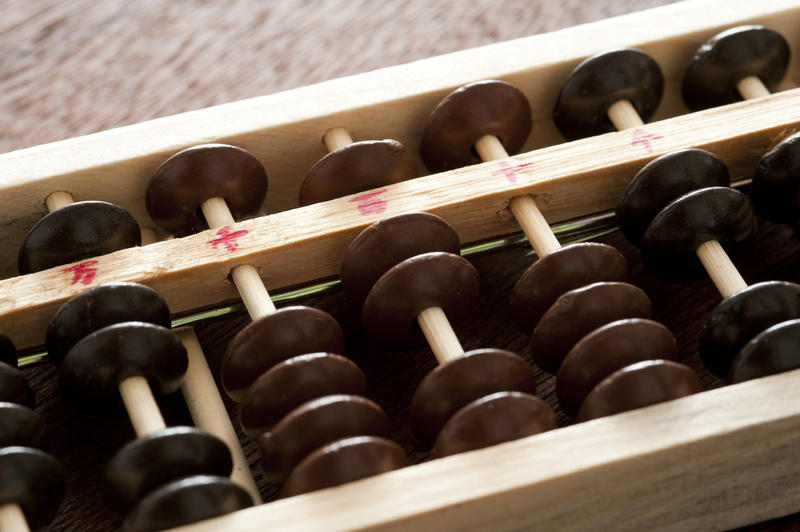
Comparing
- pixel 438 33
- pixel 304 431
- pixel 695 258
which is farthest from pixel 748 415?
pixel 438 33

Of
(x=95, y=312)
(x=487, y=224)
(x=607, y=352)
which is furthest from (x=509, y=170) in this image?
(x=95, y=312)

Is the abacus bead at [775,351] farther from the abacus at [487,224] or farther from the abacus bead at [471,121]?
the abacus bead at [471,121]

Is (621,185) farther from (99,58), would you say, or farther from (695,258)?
(99,58)

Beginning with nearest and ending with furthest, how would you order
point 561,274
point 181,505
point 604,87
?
1. point 181,505
2. point 561,274
3. point 604,87

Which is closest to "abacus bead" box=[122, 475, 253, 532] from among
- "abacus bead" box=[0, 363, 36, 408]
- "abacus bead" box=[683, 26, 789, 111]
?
"abacus bead" box=[0, 363, 36, 408]

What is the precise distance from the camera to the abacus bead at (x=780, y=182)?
2.36 ft

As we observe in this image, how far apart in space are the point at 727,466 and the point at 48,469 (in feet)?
1.23

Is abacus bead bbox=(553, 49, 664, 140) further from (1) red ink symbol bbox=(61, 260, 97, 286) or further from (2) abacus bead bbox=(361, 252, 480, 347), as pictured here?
(1) red ink symbol bbox=(61, 260, 97, 286)

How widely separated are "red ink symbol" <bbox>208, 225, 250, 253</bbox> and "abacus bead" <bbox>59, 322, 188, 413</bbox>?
0.08 m

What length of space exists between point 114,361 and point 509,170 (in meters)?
0.29

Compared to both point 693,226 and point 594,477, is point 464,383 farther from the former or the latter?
point 693,226

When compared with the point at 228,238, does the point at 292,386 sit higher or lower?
lower

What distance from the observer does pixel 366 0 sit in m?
0.97

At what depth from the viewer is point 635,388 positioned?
614 millimetres
